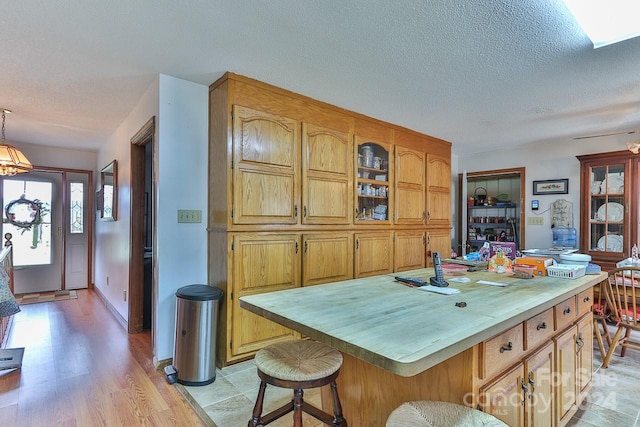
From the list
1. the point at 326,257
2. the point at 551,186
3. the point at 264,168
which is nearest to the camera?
the point at 264,168

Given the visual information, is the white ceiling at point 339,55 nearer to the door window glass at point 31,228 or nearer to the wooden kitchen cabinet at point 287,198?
the wooden kitchen cabinet at point 287,198

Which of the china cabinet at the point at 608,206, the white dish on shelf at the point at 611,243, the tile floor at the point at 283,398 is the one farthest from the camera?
the white dish on shelf at the point at 611,243

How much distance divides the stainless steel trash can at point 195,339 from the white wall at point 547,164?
4.65 m

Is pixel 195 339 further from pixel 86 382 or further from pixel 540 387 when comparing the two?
pixel 540 387

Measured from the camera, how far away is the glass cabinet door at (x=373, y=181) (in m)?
3.61

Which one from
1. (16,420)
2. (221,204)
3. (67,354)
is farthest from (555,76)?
(67,354)

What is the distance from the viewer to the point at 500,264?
7.50 ft

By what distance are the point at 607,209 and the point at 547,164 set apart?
0.99 m

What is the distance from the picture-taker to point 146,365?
271 cm

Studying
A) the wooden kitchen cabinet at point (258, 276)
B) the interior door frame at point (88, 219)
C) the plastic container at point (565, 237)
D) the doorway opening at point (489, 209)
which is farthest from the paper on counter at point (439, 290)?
the interior door frame at point (88, 219)

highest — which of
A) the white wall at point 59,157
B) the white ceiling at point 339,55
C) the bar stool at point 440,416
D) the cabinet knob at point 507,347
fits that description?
the white ceiling at point 339,55

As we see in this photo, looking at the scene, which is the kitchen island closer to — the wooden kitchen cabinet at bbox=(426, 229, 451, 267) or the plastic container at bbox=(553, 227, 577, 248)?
the wooden kitchen cabinet at bbox=(426, 229, 451, 267)

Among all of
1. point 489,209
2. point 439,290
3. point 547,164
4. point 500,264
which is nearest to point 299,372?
point 439,290

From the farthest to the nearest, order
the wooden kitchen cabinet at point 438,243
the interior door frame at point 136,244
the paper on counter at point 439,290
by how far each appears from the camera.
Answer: the wooden kitchen cabinet at point 438,243 → the interior door frame at point 136,244 → the paper on counter at point 439,290
